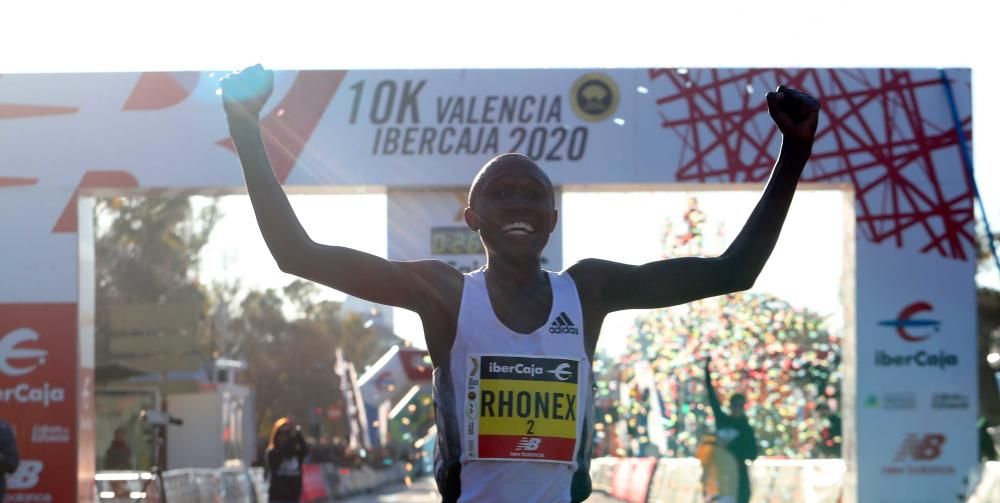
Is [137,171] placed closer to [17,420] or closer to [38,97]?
[38,97]

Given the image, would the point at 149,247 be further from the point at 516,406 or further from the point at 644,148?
the point at 516,406

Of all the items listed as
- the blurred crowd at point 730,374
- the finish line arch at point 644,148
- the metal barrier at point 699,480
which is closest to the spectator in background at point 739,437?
the finish line arch at point 644,148

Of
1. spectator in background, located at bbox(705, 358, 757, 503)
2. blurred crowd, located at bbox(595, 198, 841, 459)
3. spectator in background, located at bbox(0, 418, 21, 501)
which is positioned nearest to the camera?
spectator in background, located at bbox(0, 418, 21, 501)

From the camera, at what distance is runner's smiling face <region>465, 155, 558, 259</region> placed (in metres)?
3.19

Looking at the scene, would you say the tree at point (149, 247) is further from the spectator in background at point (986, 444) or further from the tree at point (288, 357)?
the spectator in background at point (986, 444)

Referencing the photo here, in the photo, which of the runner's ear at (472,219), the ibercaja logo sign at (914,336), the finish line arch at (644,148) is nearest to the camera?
the runner's ear at (472,219)

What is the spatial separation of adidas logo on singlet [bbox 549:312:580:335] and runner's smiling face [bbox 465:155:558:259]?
14 centimetres

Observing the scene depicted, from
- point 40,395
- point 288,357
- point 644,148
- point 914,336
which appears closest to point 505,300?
point 644,148

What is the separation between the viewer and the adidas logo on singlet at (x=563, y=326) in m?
3.19

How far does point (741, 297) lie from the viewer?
1181 inches

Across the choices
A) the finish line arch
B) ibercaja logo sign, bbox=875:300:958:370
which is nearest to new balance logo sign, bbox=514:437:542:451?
the finish line arch

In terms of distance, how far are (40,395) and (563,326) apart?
12.0m

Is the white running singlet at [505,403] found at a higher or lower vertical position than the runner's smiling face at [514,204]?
lower

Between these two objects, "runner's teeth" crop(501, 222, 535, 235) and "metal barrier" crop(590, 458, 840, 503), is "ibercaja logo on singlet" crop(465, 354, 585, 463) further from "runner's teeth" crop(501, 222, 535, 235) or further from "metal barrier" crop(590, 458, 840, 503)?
"metal barrier" crop(590, 458, 840, 503)
